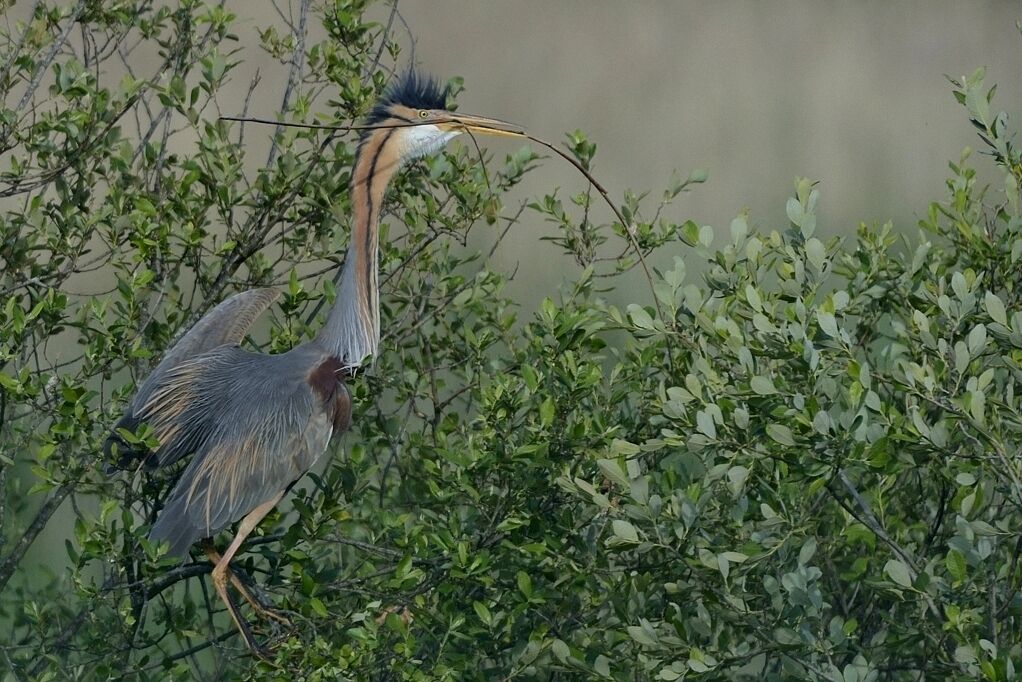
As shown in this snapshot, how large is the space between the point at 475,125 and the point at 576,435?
1.17m

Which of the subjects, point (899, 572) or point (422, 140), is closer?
point (899, 572)

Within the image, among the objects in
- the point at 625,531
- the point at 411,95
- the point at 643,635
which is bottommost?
the point at 643,635

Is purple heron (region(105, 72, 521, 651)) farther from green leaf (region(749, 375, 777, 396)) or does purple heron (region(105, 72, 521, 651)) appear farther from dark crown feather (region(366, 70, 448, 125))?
green leaf (region(749, 375, 777, 396))

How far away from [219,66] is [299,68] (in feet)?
1.07

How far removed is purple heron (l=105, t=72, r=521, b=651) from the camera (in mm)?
3273

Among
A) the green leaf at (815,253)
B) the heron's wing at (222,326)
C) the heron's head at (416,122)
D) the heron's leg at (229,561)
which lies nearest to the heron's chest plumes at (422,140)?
the heron's head at (416,122)

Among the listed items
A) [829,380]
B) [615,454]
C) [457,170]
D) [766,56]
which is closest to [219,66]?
[457,170]

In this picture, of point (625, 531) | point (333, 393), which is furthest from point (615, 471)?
point (333, 393)

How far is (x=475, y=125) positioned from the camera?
12.3 ft

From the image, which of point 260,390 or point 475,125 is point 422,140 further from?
point 260,390

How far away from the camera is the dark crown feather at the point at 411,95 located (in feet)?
12.2

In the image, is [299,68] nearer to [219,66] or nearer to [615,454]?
[219,66]

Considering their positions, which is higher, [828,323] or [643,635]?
[828,323]

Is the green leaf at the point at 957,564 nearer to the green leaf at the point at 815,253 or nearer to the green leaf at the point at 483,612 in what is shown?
the green leaf at the point at 815,253
